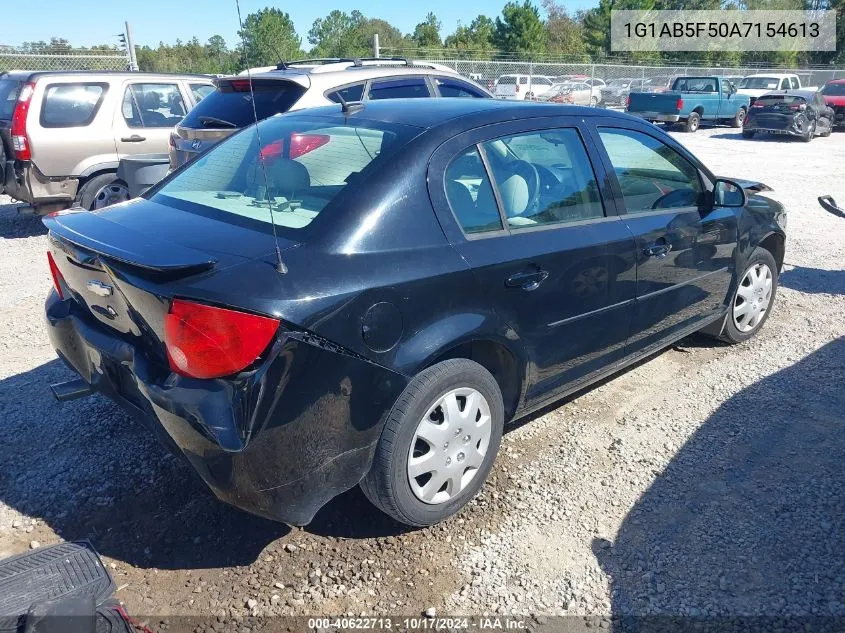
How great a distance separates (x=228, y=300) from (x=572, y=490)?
1.89 m

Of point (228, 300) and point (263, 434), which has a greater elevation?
point (228, 300)

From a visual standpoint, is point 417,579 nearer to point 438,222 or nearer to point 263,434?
point 263,434

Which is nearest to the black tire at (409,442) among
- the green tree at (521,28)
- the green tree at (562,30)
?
the green tree at (521,28)

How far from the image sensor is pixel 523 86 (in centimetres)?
2677

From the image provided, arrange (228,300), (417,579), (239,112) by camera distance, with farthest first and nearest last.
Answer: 1. (239,112)
2. (417,579)
3. (228,300)

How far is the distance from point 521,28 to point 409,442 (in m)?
52.0

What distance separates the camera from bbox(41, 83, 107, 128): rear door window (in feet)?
25.8

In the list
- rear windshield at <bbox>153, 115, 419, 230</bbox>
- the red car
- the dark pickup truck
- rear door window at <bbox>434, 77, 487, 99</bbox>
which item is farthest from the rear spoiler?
the red car

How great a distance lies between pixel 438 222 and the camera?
2887 mm

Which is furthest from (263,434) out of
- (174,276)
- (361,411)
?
(174,276)

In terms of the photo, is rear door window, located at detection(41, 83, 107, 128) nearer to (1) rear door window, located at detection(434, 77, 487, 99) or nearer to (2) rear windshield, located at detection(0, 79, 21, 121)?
(2) rear windshield, located at detection(0, 79, 21, 121)

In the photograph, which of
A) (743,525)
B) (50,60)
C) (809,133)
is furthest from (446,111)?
(809,133)

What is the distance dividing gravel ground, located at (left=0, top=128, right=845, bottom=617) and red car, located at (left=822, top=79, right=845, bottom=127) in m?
22.2

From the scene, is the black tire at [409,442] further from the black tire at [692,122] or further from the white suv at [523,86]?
the white suv at [523,86]
